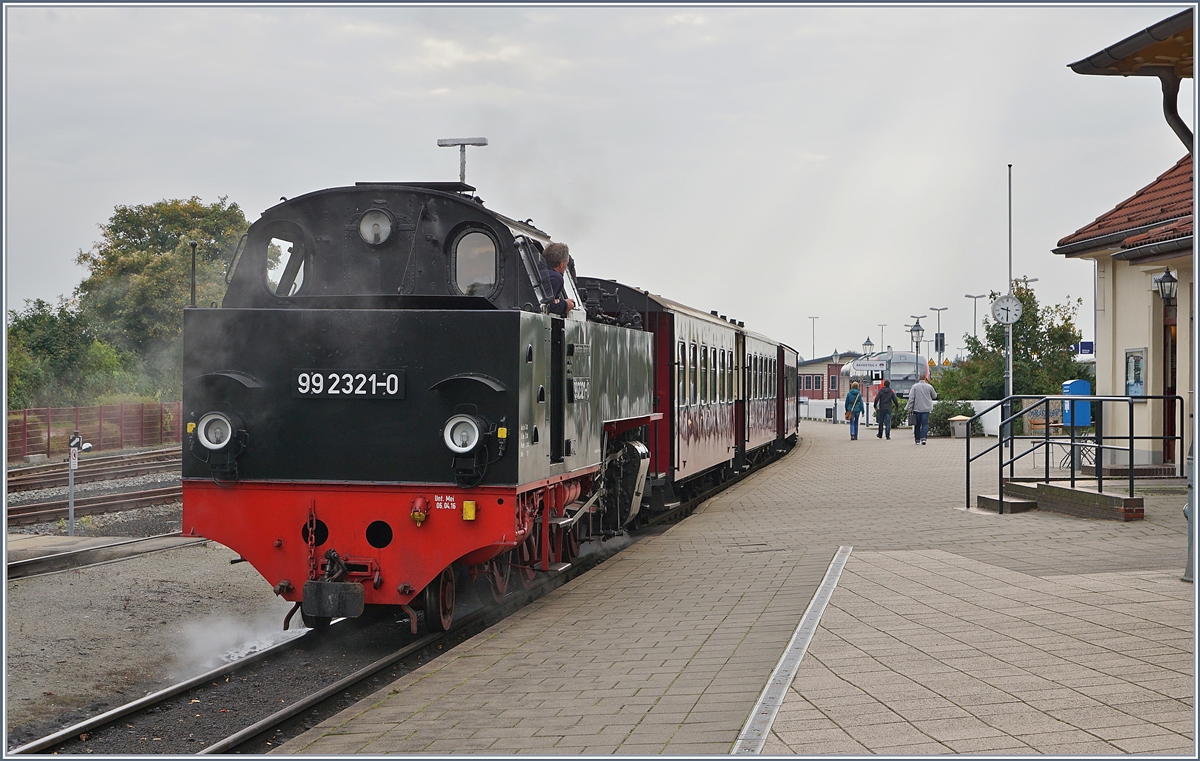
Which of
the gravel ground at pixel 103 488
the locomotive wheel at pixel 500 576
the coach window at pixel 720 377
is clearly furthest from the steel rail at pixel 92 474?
the locomotive wheel at pixel 500 576

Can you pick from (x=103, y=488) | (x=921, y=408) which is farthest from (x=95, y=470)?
(x=921, y=408)

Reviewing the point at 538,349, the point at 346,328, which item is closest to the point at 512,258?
the point at 538,349

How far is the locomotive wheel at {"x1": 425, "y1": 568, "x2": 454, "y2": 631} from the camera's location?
7668mm

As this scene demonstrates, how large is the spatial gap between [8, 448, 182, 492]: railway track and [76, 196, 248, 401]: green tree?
1466 mm

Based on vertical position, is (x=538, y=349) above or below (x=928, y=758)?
above

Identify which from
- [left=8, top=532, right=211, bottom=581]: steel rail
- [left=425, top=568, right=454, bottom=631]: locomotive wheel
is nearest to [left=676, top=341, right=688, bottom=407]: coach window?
[left=8, top=532, right=211, bottom=581]: steel rail

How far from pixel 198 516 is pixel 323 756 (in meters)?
3.02

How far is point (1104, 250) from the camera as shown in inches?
678

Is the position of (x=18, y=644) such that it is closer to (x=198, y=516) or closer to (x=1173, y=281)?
(x=198, y=516)

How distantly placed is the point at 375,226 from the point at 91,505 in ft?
30.9

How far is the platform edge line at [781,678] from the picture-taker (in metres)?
4.88

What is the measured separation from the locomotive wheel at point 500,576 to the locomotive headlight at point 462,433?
1349 millimetres

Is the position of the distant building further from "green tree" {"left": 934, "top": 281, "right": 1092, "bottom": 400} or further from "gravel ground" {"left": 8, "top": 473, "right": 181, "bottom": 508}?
"gravel ground" {"left": 8, "top": 473, "right": 181, "bottom": 508}

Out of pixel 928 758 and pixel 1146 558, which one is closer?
pixel 928 758
